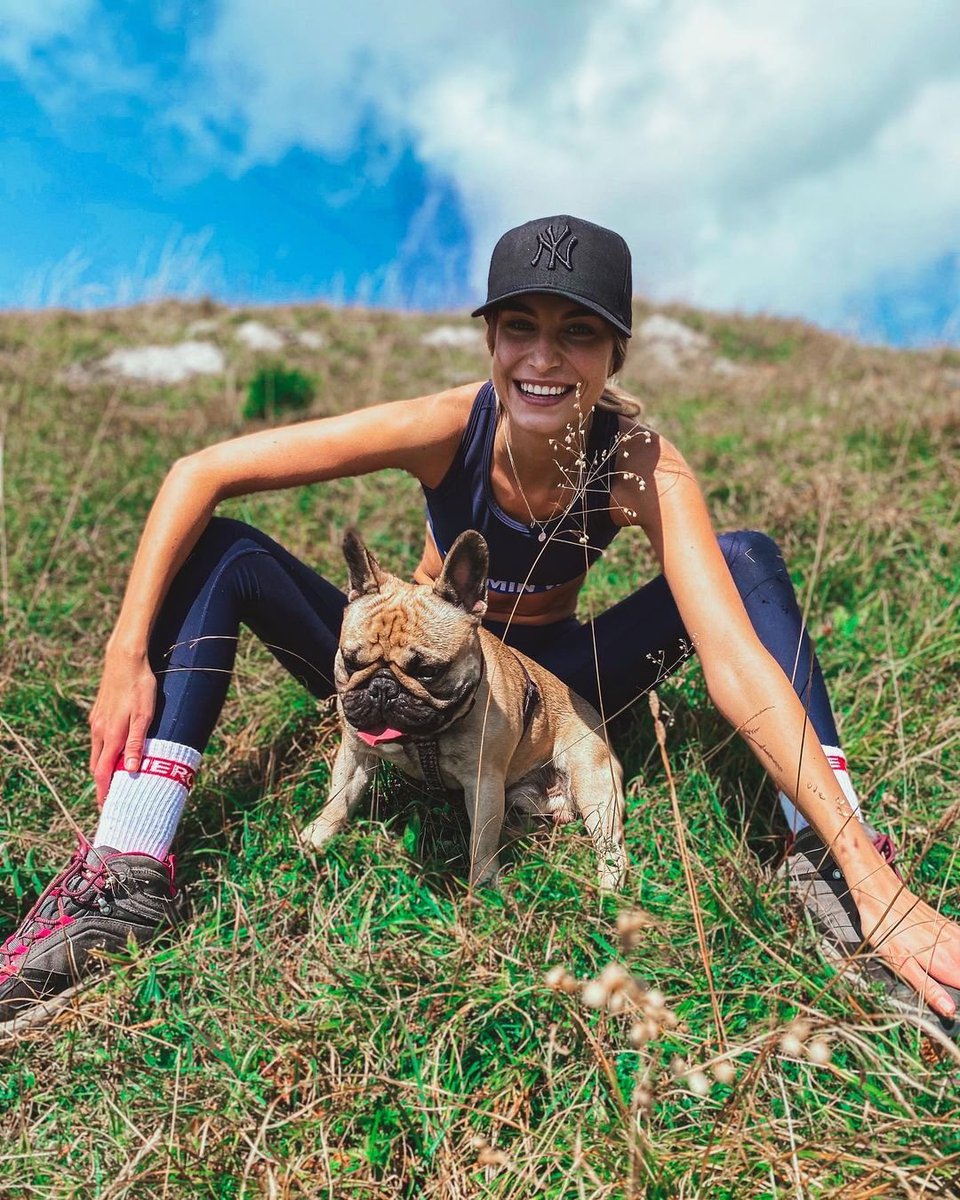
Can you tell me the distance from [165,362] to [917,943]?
362 inches

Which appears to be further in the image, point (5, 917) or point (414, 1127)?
point (5, 917)

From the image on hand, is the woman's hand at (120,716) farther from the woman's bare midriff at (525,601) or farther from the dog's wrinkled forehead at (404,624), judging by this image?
the woman's bare midriff at (525,601)

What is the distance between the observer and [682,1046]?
6.44 feet

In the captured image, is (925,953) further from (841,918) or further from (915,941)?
(841,918)

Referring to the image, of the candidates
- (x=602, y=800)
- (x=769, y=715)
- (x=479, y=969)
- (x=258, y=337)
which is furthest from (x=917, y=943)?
(x=258, y=337)

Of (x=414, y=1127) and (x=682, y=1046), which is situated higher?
(x=682, y=1046)

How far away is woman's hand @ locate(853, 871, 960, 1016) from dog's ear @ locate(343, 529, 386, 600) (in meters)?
1.63

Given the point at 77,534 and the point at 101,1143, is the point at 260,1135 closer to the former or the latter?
the point at 101,1143

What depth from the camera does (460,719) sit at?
7.98 ft

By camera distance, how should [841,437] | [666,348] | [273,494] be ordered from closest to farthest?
[273,494] → [841,437] → [666,348]

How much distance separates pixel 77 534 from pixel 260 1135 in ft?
11.6

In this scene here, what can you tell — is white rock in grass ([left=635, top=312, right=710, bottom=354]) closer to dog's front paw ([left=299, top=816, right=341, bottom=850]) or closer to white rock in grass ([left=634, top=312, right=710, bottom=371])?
white rock in grass ([left=634, top=312, right=710, bottom=371])

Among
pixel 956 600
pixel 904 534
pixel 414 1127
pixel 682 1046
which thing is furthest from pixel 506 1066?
pixel 904 534

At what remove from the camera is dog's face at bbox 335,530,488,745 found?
221 cm
